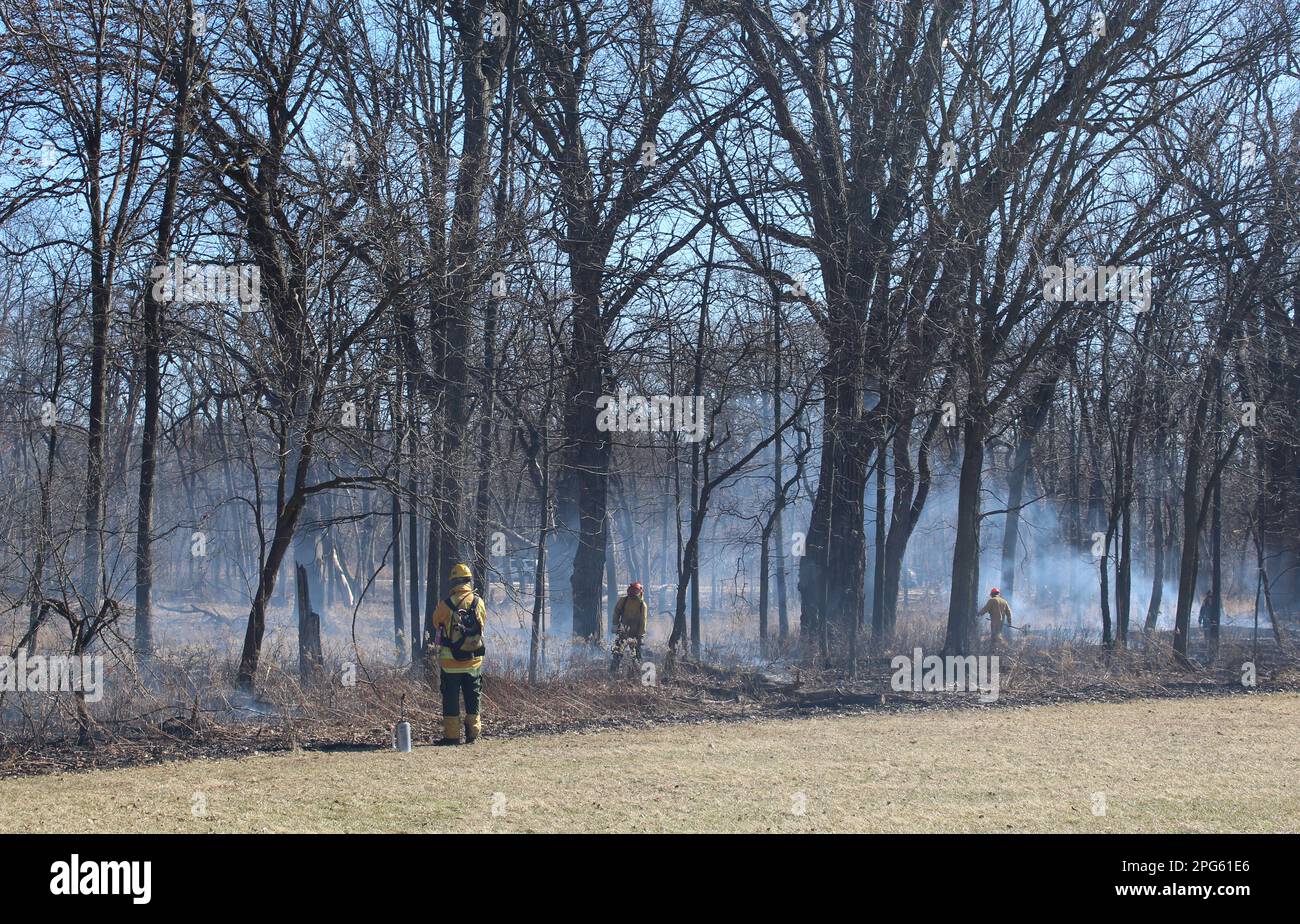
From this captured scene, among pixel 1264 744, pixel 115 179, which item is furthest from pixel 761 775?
pixel 115 179

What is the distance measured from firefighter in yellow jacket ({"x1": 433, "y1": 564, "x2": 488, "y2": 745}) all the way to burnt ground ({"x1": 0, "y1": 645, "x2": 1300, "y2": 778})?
614mm

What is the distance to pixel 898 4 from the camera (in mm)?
20609

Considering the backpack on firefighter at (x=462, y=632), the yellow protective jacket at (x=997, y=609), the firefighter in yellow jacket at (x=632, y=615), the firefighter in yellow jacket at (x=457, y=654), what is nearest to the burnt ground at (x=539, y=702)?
the firefighter in yellow jacket at (x=457, y=654)

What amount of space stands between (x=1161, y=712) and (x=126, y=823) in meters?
13.7

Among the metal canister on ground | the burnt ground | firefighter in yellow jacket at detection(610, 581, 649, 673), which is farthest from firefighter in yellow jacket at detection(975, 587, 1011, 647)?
the metal canister on ground

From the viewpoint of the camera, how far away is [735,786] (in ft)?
33.9

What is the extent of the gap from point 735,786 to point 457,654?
13.2ft

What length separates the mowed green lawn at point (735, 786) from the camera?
8.65 metres

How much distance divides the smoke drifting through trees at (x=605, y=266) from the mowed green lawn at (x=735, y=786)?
10.6ft

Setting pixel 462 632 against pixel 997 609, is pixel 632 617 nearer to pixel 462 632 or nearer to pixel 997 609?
pixel 462 632

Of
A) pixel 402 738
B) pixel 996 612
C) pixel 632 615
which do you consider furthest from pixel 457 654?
pixel 996 612

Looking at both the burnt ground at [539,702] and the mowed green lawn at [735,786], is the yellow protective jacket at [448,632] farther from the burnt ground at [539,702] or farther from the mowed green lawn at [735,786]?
the burnt ground at [539,702]

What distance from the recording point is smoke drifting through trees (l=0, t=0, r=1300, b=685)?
1392 cm

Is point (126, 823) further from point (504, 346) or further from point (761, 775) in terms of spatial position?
point (504, 346)
